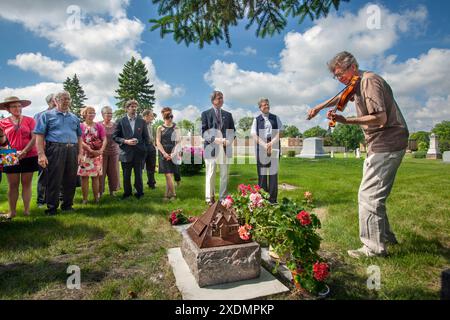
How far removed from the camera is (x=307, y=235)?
2453mm

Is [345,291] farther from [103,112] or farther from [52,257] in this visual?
[103,112]

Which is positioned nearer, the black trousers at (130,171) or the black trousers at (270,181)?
the black trousers at (270,181)

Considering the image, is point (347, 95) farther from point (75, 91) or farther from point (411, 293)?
point (75, 91)

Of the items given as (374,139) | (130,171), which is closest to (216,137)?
(130,171)

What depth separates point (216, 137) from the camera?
5633 millimetres

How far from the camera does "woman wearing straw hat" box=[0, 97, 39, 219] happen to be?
4.60m

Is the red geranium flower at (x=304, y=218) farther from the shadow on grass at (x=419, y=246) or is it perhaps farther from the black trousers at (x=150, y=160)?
the black trousers at (x=150, y=160)

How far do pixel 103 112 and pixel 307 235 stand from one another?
5986mm

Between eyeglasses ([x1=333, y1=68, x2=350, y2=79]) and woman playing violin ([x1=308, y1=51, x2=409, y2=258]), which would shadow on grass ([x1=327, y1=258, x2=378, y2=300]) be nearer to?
woman playing violin ([x1=308, y1=51, x2=409, y2=258])

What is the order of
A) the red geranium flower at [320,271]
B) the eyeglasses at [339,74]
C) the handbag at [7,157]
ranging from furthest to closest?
the handbag at [7,157] → the eyeglasses at [339,74] → the red geranium flower at [320,271]

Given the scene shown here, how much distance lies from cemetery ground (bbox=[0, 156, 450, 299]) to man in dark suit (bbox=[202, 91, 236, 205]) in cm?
68

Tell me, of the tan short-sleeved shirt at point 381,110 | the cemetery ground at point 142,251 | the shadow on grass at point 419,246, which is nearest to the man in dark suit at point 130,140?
the cemetery ground at point 142,251

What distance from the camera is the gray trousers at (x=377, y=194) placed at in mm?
2979

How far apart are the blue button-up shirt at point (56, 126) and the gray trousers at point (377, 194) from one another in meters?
5.03
